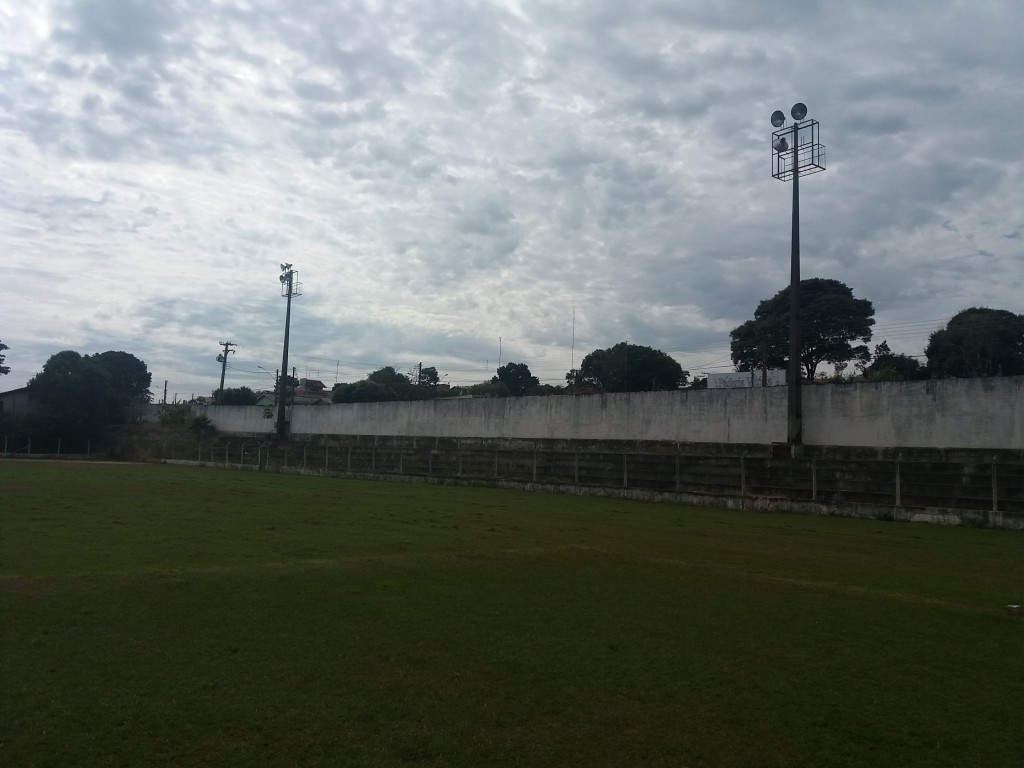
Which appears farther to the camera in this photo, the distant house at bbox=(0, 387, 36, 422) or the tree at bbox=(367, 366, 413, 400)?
the tree at bbox=(367, 366, 413, 400)

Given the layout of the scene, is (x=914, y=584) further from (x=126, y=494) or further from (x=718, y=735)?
(x=126, y=494)

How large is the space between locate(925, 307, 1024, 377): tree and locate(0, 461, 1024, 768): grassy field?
2744 centimetres

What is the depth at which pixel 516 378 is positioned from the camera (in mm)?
68188

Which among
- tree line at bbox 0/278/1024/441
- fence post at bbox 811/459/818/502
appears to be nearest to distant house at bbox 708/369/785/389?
tree line at bbox 0/278/1024/441

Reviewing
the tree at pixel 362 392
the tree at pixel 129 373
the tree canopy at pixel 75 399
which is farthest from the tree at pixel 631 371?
the tree at pixel 129 373

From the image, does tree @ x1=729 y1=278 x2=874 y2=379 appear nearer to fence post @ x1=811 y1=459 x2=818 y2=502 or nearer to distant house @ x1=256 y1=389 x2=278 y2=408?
fence post @ x1=811 y1=459 x2=818 y2=502

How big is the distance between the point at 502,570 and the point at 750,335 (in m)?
41.5

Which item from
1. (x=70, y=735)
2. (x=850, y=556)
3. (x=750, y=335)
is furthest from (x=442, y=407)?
(x=70, y=735)

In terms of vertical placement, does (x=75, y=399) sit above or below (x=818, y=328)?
below

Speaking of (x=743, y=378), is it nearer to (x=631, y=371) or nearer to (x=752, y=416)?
(x=631, y=371)

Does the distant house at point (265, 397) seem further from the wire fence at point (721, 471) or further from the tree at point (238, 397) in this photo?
the wire fence at point (721, 471)

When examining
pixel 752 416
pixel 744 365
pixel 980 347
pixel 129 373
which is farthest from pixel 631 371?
pixel 129 373

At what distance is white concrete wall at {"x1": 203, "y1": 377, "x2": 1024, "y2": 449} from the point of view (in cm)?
2217

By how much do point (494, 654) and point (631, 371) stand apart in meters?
48.6
